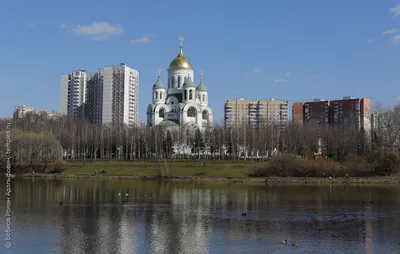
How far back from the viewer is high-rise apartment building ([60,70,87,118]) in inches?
5295

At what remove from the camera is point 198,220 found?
28094 mm

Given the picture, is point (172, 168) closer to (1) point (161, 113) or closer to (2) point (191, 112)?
(2) point (191, 112)

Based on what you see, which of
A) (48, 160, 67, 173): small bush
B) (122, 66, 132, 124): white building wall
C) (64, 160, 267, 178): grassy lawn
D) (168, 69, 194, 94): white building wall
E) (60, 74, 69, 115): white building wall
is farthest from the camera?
(60, 74, 69, 115): white building wall

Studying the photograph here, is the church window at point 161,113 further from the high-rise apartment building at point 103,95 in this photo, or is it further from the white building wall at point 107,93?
the white building wall at point 107,93

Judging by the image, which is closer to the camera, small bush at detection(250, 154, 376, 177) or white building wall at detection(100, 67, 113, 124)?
small bush at detection(250, 154, 376, 177)

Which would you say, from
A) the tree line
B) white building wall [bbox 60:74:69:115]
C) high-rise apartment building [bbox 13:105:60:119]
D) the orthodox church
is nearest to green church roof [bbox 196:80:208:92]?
the orthodox church

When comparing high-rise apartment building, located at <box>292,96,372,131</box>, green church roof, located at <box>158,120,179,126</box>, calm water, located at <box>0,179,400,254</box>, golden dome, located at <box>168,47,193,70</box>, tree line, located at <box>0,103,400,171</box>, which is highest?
golden dome, located at <box>168,47,193,70</box>

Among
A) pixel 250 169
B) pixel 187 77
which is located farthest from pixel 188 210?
pixel 187 77

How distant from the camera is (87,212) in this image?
30281 millimetres

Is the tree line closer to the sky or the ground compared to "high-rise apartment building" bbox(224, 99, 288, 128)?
closer to the ground

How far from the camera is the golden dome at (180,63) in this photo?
94356 mm

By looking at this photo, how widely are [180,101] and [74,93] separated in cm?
5167

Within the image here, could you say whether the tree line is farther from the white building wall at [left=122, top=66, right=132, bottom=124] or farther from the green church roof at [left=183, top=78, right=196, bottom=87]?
the white building wall at [left=122, top=66, right=132, bottom=124]

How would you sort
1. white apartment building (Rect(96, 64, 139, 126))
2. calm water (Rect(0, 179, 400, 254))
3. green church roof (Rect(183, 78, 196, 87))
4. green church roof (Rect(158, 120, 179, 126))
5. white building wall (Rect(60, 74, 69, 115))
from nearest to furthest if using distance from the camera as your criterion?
calm water (Rect(0, 179, 400, 254))
green church roof (Rect(158, 120, 179, 126))
green church roof (Rect(183, 78, 196, 87))
white apartment building (Rect(96, 64, 139, 126))
white building wall (Rect(60, 74, 69, 115))
